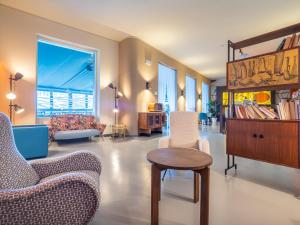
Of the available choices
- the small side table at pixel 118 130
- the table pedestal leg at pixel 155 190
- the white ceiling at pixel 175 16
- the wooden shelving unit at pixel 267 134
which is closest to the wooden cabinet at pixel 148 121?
the small side table at pixel 118 130

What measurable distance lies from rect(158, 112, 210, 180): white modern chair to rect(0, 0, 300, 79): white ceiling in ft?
8.96

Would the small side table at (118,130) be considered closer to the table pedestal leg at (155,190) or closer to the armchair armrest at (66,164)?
the armchair armrest at (66,164)

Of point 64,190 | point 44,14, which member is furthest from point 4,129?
point 44,14

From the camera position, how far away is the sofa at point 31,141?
326 centimetres

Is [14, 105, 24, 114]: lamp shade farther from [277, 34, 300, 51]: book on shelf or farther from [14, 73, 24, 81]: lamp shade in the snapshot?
[277, 34, 300, 51]: book on shelf

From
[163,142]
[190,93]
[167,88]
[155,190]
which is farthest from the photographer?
[190,93]

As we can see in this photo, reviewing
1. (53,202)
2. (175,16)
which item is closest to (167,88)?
(175,16)

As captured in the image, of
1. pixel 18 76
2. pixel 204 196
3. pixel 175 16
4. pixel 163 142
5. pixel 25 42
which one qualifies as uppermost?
pixel 175 16

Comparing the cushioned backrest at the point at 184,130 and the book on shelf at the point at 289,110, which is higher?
the book on shelf at the point at 289,110

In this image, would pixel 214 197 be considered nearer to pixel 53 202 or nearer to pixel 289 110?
pixel 289 110

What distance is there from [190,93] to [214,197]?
918cm

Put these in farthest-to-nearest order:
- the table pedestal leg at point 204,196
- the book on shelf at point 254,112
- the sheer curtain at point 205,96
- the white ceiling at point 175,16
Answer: the sheer curtain at point 205,96
the white ceiling at point 175,16
the book on shelf at point 254,112
the table pedestal leg at point 204,196

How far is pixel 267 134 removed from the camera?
89.9 inches

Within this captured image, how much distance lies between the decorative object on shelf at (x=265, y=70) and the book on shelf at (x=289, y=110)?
0.25m
